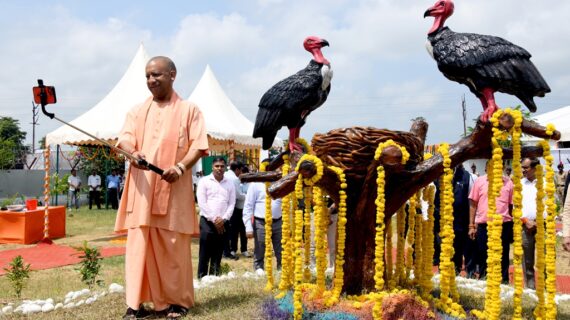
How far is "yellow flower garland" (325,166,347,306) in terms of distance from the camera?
11.5 ft

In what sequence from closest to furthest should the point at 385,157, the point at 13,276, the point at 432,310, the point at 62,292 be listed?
1. the point at 385,157
2. the point at 432,310
3. the point at 13,276
4. the point at 62,292

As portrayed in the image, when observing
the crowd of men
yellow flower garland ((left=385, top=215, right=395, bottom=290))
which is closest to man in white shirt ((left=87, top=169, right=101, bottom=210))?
the crowd of men

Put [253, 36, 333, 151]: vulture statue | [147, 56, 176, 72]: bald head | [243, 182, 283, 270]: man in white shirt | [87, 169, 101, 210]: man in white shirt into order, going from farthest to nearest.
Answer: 1. [87, 169, 101, 210]: man in white shirt
2. [243, 182, 283, 270]: man in white shirt
3. [147, 56, 176, 72]: bald head
4. [253, 36, 333, 151]: vulture statue

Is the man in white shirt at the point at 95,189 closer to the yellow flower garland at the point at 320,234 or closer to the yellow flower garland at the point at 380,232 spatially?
the yellow flower garland at the point at 320,234

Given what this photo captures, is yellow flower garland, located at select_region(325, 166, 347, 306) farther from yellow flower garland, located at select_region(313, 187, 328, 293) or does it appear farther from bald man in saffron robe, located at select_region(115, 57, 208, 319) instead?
bald man in saffron robe, located at select_region(115, 57, 208, 319)

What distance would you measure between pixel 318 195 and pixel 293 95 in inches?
33.8

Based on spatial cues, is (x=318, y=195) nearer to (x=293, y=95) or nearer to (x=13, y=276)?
(x=293, y=95)

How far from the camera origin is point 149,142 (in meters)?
4.13

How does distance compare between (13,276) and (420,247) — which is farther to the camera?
(13,276)

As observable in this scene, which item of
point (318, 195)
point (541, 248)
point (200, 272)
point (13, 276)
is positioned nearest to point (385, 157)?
point (318, 195)

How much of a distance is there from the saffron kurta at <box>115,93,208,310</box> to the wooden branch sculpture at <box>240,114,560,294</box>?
0.97m

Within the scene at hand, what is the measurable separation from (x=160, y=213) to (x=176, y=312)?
812mm

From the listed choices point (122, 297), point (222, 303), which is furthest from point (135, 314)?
point (122, 297)

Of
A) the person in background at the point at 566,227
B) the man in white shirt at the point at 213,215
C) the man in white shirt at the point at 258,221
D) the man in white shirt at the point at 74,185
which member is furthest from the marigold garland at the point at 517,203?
the man in white shirt at the point at 74,185
